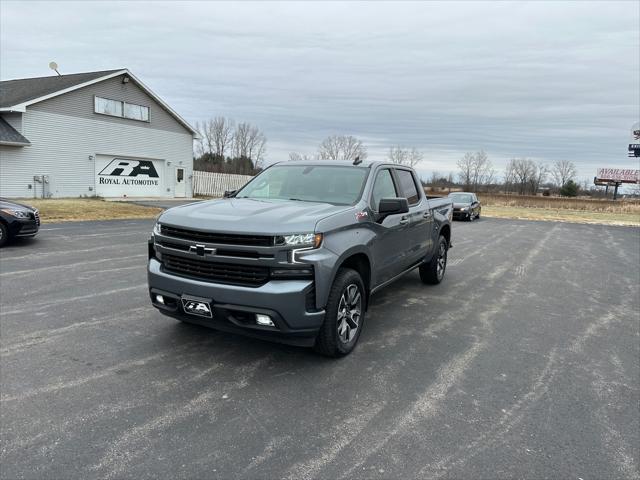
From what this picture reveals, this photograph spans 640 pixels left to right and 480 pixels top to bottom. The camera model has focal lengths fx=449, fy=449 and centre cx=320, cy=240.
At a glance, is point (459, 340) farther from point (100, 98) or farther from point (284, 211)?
point (100, 98)

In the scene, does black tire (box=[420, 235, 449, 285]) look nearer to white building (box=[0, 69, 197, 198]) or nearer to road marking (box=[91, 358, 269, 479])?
road marking (box=[91, 358, 269, 479])

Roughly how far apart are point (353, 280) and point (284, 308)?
35.7 inches

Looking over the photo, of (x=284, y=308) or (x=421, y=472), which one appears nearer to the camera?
(x=421, y=472)

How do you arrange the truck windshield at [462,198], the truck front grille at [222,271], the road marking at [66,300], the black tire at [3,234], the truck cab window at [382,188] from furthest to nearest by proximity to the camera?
the truck windshield at [462,198] < the black tire at [3,234] < the road marking at [66,300] < the truck cab window at [382,188] < the truck front grille at [222,271]

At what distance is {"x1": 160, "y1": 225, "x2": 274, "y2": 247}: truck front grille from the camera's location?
3.69 meters

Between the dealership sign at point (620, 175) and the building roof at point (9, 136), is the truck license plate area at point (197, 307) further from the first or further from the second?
the dealership sign at point (620, 175)

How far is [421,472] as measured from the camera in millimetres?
2674

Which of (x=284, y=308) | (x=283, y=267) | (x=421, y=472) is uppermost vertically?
(x=283, y=267)

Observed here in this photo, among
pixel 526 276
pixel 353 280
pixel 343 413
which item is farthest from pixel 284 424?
pixel 526 276

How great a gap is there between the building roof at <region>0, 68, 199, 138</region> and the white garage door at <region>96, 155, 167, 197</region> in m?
3.78

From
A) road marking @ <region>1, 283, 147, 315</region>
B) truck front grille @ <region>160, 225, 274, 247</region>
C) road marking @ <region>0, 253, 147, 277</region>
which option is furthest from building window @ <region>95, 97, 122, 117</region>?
truck front grille @ <region>160, 225, 274, 247</region>

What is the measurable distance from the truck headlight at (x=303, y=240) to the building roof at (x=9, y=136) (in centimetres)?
2159

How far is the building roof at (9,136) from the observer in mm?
20163

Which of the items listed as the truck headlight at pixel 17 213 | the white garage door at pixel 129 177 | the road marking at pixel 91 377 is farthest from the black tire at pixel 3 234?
the white garage door at pixel 129 177
